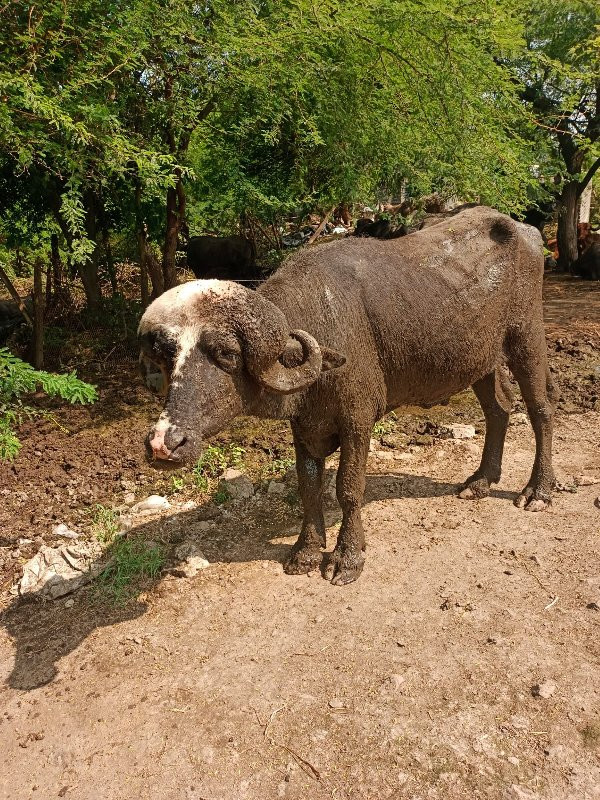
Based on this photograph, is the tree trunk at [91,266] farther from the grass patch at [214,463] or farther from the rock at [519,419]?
the rock at [519,419]

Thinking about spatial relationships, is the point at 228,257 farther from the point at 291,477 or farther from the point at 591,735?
the point at 591,735

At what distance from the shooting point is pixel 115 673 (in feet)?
10.6

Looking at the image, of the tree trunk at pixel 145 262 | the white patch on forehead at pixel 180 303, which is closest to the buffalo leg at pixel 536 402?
the white patch on forehead at pixel 180 303

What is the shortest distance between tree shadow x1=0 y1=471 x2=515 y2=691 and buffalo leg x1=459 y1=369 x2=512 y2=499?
142 millimetres

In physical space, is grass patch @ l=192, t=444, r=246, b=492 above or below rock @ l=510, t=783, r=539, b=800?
above

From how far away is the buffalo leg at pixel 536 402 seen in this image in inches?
174

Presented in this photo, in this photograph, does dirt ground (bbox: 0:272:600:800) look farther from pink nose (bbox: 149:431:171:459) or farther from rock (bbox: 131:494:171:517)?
pink nose (bbox: 149:431:171:459)

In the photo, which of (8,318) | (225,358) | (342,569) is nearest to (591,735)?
(342,569)

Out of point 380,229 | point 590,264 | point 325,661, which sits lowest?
point 325,661

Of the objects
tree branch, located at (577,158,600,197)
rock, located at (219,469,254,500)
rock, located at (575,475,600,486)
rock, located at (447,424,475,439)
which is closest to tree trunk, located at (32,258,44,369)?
rock, located at (219,469,254,500)

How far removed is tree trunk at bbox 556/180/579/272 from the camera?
42.2 feet

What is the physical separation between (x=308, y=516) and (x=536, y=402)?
6.23 ft

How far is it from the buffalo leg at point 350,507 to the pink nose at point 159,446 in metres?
1.33

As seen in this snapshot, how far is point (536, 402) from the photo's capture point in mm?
4543
